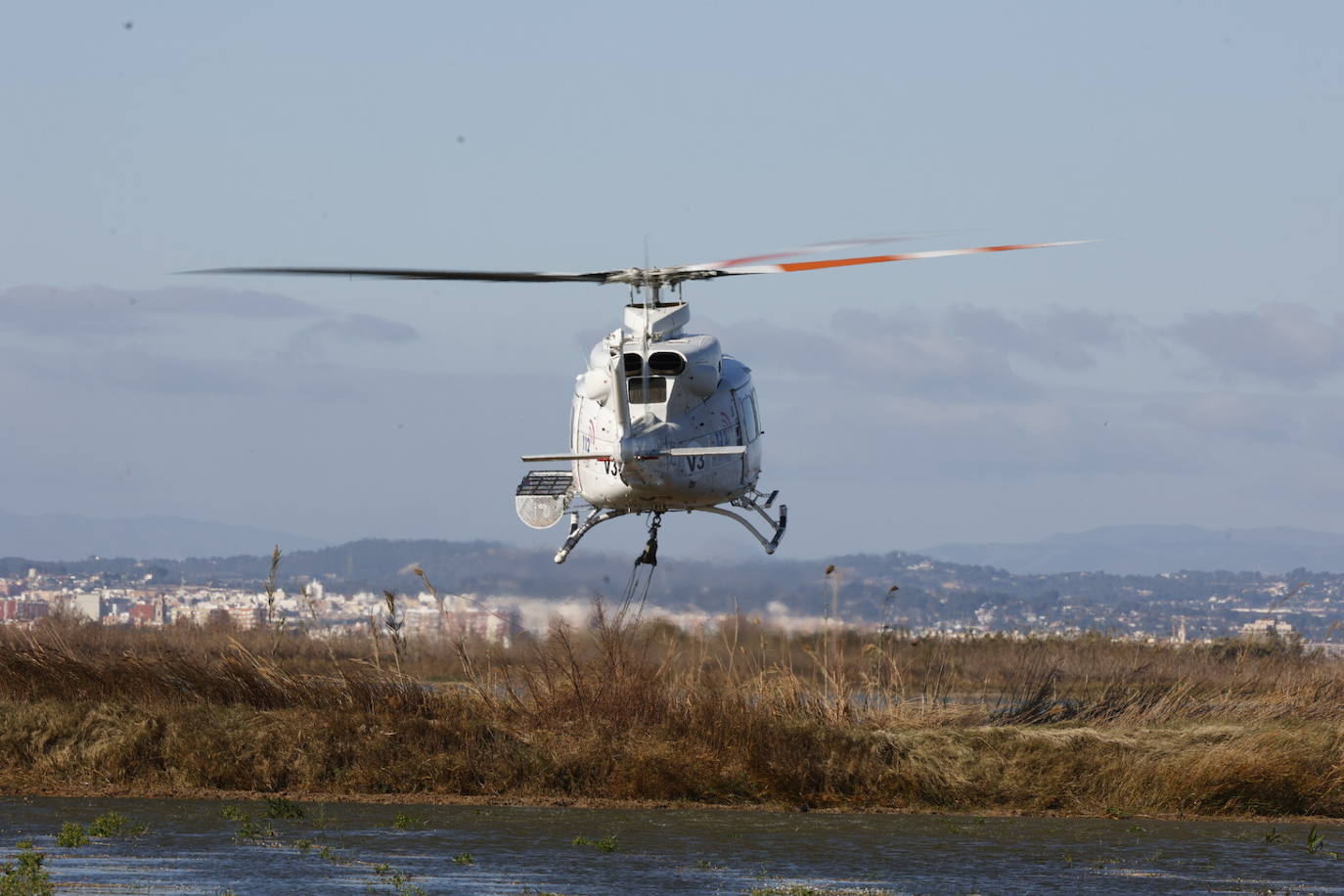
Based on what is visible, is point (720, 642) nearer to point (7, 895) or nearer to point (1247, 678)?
point (1247, 678)

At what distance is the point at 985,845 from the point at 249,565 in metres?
136

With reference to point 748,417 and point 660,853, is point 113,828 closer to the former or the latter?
point 660,853

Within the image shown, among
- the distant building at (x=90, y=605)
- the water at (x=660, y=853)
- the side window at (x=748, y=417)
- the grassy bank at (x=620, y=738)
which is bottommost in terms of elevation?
the water at (x=660, y=853)

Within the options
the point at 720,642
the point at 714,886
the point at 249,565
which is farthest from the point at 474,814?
the point at 249,565

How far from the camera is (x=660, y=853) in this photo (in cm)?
2081

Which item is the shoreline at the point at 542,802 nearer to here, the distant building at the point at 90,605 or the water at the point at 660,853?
the water at the point at 660,853

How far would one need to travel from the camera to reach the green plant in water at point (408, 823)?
73.2 feet

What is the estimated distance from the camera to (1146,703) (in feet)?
94.5

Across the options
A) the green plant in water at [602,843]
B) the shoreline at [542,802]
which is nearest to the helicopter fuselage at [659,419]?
the shoreline at [542,802]

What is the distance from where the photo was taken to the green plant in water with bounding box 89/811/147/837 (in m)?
20.6

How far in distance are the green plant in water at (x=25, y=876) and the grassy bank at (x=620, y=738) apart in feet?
21.8

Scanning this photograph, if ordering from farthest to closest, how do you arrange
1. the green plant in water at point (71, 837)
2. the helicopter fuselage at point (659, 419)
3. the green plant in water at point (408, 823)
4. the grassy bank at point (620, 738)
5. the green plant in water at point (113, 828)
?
1. the helicopter fuselage at point (659, 419)
2. the grassy bank at point (620, 738)
3. the green plant in water at point (408, 823)
4. the green plant in water at point (113, 828)
5. the green plant in water at point (71, 837)

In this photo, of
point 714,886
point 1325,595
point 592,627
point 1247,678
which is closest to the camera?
point 714,886

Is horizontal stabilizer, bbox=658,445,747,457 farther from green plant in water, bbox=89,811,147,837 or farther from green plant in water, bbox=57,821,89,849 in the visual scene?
green plant in water, bbox=57,821,89,849
